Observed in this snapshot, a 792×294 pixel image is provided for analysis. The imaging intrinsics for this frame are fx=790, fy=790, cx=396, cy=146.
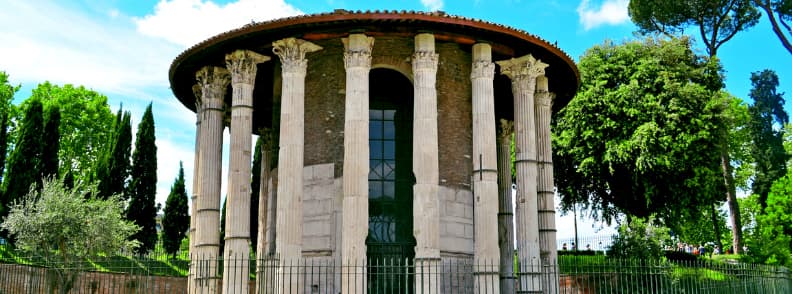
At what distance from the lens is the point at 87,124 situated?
3934 centimetres

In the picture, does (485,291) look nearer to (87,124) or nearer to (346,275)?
(346,275)

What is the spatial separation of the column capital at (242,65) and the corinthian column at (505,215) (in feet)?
25.8

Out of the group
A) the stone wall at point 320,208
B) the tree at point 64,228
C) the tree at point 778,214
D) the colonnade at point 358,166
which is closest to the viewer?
the colonnade at point 358,166

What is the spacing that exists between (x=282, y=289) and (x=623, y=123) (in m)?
18.6

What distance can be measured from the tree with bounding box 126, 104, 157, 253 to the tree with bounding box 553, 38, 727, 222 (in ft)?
54.4

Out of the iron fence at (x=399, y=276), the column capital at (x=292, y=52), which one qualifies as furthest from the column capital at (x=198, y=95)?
the iron fence at (x=399, y=276)

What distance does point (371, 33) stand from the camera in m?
17.8

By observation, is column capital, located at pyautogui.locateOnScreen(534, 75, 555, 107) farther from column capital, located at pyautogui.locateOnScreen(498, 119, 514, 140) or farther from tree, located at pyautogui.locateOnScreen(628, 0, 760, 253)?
tree, located at pyautogui.locateOnScreen(628, 0, 760, 253)

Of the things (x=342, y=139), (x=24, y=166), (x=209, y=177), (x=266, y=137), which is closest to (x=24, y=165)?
(x=24, y=166)

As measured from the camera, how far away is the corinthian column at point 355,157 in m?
16.4

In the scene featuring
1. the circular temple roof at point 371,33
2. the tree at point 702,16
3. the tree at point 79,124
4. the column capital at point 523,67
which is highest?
the tree at point 702,16

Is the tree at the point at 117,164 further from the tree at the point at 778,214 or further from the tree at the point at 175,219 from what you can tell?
the tree at the point at 778,214

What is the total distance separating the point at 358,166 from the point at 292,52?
3.27 meters

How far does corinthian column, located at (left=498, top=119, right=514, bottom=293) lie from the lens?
20.2 metres
